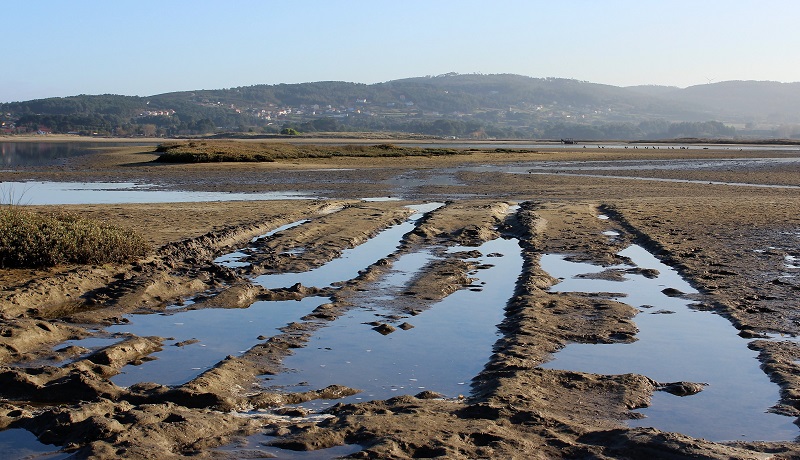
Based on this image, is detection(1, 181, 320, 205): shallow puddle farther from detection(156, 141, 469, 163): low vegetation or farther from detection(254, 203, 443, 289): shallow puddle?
detection(156, 141, 469, 163): low vegetation

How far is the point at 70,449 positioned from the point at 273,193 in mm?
22960

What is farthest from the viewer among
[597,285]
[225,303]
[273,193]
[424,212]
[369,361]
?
[273,193]

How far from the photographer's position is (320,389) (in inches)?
292

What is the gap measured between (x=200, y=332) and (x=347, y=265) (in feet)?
15.5

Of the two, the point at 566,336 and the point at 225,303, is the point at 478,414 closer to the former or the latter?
the point at 566,336

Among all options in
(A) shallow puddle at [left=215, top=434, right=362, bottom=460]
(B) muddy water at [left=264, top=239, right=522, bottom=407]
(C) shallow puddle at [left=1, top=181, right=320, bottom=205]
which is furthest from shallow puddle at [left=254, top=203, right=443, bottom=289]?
(C) shallow puddle at [left=1, top=181, right=320, bottom=205]

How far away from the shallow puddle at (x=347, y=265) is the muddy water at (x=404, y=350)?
1175mm

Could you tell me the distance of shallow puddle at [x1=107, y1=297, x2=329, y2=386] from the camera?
8031mm

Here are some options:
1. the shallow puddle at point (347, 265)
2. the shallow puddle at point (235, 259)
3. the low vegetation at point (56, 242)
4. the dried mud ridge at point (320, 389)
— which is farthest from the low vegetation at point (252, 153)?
the low vegetation at point (56, 242)

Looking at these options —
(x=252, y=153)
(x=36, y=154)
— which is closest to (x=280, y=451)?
(x=252, y=153)

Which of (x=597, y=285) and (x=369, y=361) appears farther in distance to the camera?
(x=597, y=285)

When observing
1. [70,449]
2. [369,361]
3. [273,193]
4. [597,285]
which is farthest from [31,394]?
[273,193]

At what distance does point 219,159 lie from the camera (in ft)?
148

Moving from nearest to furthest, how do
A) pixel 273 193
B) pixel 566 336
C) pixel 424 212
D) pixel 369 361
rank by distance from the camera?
pixel 369 361 → pixel 566 336 → pixel 424 212 → pixel 273 193
